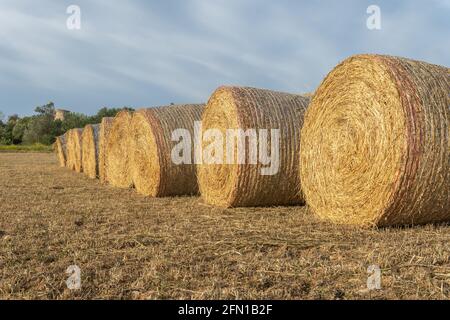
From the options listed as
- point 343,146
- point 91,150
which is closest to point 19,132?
point 91,150

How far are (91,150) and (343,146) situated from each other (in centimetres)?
1012

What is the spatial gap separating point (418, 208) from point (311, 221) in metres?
1.31

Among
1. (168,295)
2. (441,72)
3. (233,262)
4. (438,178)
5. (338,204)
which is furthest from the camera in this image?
(338,204)

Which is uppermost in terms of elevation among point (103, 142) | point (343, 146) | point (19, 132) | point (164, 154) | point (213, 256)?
point (19, 132)

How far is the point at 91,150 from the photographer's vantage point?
14.9 meters

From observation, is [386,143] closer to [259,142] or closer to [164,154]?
[259,142]

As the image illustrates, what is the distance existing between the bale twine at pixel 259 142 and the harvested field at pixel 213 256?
386 millimetres

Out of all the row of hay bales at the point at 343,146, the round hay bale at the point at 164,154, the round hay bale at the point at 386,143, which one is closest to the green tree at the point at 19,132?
the round hay bale at the point at 164,154

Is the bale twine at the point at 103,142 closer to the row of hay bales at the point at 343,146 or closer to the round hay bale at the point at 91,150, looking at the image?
the round hay bale at the point at 91,150

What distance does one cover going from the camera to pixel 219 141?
8.02 metres

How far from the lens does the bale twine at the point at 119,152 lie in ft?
37.2
